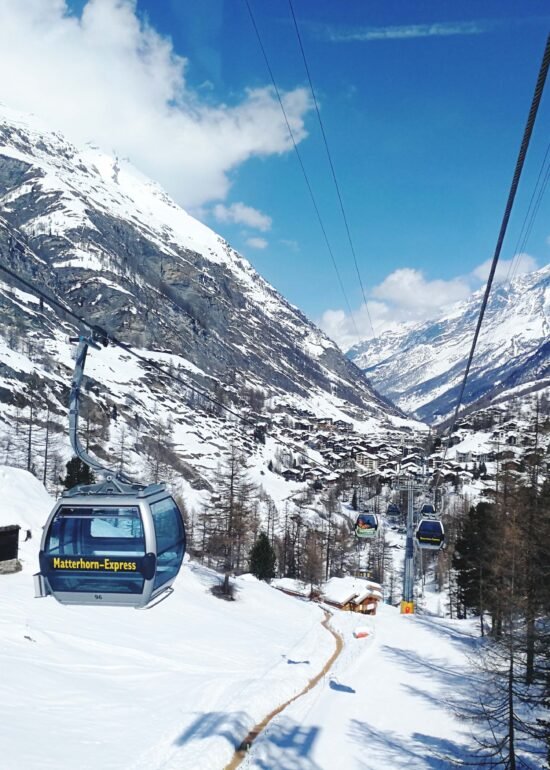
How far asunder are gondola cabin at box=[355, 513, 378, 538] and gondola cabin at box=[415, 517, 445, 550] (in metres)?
2.70

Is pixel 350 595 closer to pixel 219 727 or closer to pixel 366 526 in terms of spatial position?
pixel 366 526

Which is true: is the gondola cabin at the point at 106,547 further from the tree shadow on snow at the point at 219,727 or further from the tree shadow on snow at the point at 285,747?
the tree shadow on snow at the point at 285,747

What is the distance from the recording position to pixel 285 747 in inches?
703

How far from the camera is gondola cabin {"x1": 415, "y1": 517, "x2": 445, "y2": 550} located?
3444 cm

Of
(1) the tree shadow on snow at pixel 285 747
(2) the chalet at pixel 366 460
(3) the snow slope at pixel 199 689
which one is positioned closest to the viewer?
(3) the snow slope at pixel 199 689

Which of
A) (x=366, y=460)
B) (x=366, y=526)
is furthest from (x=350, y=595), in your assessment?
(x=366, y=460)

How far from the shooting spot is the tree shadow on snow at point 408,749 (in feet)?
62.8

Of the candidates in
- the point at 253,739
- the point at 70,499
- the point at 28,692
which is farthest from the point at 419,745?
the point at 70,499

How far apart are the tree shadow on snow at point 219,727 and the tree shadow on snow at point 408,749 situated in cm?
418

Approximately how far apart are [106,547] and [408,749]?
15.7m

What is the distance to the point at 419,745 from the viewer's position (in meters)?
21.3

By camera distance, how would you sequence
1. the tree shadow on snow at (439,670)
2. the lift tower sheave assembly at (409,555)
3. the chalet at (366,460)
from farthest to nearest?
the chalet at (366,460), the lift tower sheave assembly at (409,555), the tree shadow on snow at (439,670)

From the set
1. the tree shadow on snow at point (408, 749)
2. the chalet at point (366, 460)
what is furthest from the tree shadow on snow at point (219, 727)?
the chalet at point (366, 460)

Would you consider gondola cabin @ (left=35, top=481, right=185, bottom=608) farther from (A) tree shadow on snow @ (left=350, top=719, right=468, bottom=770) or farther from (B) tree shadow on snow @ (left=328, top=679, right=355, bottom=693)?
(B) tree shadow on snow @ (left=328, top=679, right=355, bottom=693)
